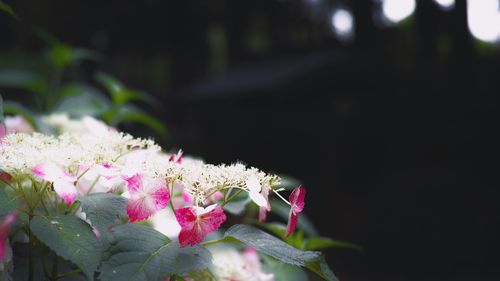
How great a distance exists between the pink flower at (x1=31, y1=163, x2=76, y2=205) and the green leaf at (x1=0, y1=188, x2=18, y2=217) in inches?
1.2

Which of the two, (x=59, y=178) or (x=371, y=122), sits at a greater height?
(x=371, y=122)

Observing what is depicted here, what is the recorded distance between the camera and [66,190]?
448 millimetres

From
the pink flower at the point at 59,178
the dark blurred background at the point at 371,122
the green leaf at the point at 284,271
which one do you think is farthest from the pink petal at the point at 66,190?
the dark blurred background at the point at 371,122

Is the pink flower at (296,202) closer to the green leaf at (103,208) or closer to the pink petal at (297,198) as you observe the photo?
the pink petal at (297,198)

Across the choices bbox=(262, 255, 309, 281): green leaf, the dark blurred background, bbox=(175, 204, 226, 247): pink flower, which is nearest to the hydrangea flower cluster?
bbox=(175, 204, 226, 247): pink flower

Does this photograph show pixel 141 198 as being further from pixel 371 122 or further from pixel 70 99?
pixel 371 122

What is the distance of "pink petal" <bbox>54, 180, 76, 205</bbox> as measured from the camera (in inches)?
17.4

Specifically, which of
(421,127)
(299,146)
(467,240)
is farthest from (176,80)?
(467,240)

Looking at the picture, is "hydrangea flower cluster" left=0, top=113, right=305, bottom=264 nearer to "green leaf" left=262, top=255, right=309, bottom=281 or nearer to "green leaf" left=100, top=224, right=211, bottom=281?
"green leaf" left=100, top=224, right=211, bottom=281

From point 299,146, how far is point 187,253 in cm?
491

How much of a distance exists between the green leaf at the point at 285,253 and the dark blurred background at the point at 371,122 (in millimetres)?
3586

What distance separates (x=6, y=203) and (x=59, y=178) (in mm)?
46

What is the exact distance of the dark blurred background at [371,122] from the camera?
4453mm

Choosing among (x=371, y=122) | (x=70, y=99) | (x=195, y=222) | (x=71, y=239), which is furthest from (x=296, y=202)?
(x=371, y=122)
